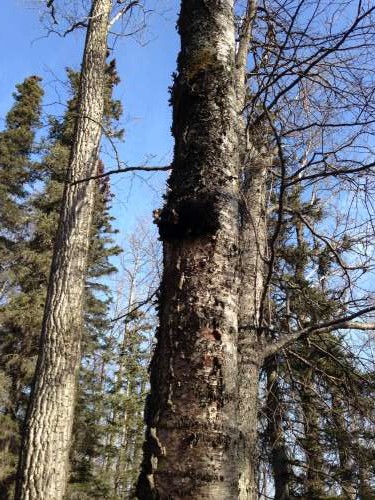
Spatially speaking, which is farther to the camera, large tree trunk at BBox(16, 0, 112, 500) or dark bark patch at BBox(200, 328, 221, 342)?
large tree trunk at BBox(16, 0, 112, 500)

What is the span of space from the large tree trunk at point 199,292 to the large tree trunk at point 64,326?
2579 mm

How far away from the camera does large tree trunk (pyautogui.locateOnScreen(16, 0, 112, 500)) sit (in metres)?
3.96

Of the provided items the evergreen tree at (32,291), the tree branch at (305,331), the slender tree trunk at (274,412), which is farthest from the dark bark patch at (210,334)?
the evergreen tree at (32,291)

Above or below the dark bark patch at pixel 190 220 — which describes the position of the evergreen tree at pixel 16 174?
above

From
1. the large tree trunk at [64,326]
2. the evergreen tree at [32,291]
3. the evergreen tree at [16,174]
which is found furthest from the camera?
Answer: the evergreen tree at [16,174]

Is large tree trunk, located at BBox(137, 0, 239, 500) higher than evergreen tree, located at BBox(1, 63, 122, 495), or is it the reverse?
evergreen tree, located at BBox(1, 63, 122, 495)

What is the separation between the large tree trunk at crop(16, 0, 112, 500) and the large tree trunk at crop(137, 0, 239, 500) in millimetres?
2579

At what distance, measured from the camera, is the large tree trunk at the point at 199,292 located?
1.21 meters

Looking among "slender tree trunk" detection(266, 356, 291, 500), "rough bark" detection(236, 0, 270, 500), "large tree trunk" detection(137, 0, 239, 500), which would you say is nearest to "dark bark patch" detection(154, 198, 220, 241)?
"large tree trunk" detection(137, 0, 239, 500)

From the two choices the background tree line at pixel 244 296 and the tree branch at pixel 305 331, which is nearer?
the background tree line at pixel 244 296

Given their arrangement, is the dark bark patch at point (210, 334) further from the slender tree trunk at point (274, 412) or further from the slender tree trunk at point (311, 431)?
the slender tree trunk at point (274, 412)

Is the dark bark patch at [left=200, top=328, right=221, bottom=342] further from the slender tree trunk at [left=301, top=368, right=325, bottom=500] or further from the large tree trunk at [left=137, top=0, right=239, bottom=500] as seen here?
the slender tree trunk at [left=301, top=368, right=325, bottom=500]

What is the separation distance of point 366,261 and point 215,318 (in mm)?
2656

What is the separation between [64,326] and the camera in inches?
177
